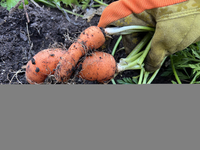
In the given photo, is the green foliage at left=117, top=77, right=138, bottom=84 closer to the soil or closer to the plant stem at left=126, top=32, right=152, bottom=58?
the soil

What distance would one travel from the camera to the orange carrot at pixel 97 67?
1062 millimetres

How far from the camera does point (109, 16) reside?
40.2 inches

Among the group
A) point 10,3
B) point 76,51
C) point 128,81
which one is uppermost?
point 10,3

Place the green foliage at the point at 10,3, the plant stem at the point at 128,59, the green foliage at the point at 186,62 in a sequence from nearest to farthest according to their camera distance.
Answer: the plant stem at the point at 128,59, the green foliage at the point at 186,62, the green foliage at the point at 10,3

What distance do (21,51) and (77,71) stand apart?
54 cm

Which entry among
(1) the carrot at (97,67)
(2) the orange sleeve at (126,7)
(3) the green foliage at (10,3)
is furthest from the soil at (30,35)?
(2) the orange sleeve at (126,7)

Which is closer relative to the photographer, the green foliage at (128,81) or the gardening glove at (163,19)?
the gardening glove at (163,19)

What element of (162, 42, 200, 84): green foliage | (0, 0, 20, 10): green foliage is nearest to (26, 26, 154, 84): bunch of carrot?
(162, 42, 200, 84): green foliage

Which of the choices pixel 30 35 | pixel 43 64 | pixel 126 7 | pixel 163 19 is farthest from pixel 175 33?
pixel 30 35

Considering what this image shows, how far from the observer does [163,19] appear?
0.94 m

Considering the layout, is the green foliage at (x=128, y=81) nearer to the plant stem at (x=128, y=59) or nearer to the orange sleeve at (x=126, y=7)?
the plant stem at (x=128, y=59)

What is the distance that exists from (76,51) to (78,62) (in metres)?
0.07

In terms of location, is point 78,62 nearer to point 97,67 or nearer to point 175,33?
point 97,67

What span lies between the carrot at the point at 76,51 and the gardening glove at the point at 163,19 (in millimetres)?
72
